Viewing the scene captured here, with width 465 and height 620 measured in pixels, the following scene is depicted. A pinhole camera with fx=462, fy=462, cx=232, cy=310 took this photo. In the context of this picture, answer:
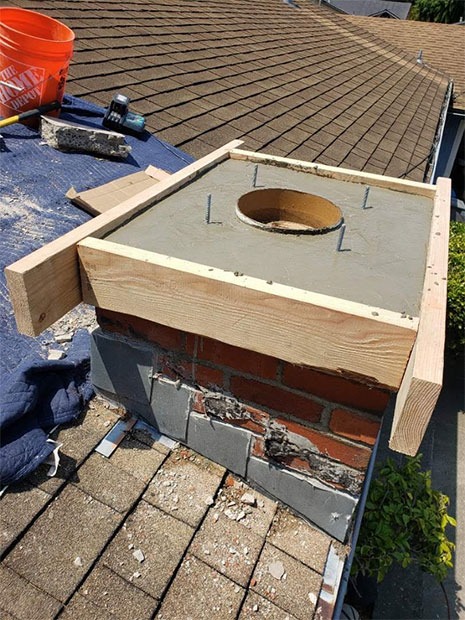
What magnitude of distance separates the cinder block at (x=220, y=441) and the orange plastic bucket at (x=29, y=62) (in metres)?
3.13

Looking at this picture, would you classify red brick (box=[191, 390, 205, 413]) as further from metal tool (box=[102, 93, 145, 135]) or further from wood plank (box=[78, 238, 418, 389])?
metal tool (box=[102, 93, 145, 135])

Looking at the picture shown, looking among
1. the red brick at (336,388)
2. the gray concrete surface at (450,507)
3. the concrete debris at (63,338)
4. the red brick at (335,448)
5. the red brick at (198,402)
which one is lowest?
the gray concrete surface at (450,507)

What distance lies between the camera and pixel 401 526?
11.2 ft

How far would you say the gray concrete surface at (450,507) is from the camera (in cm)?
457

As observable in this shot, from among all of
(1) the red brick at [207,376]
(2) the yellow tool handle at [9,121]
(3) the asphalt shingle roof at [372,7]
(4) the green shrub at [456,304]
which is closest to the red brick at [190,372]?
(1) the red brick at [207,376]

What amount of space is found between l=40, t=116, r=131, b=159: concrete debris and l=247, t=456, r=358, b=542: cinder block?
2818mm

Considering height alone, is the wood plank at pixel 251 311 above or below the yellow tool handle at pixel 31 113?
above

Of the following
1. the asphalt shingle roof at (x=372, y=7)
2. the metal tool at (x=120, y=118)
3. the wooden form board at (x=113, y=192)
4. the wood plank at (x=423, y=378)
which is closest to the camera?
the wood plank at (x=423, y=378)

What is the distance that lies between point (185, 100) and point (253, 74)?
2376mm

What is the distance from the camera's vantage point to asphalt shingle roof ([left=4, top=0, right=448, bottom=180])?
15.8 ft

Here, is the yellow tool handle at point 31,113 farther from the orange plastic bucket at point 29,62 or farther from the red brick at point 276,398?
the red brick at point 276,398

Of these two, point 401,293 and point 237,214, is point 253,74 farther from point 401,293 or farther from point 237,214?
point 401,293

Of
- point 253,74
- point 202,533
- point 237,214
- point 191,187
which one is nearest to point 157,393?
point 202,533

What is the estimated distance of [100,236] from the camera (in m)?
1.54
